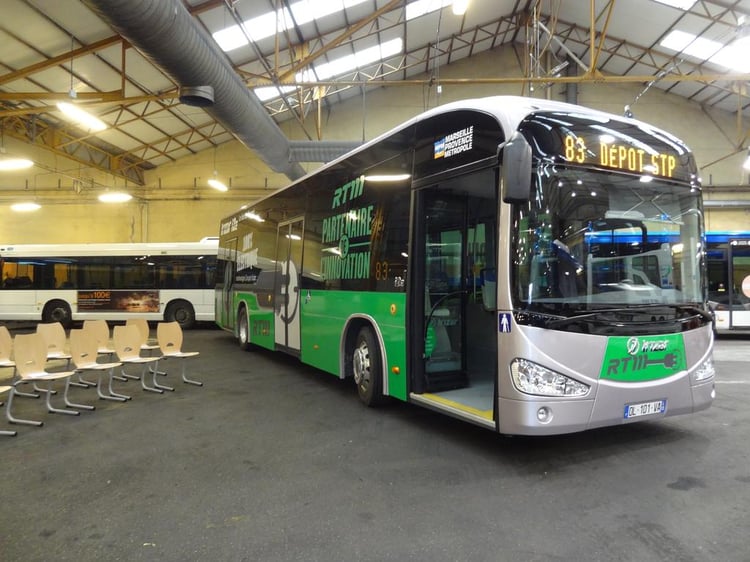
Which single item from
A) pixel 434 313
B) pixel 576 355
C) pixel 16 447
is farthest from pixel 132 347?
pixel 576 355

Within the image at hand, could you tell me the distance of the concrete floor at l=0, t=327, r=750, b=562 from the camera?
291 centimetres

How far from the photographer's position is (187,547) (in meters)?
2.91

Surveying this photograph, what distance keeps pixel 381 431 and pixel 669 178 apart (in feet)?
12.1

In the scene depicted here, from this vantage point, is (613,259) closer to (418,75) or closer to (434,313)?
(434,313)

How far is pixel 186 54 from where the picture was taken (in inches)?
275

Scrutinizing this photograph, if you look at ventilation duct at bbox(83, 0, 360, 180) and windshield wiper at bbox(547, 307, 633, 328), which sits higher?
ventilation duct at bbox(83, 0, 360, 180)

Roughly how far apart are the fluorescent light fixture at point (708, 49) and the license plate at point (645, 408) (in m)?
16.0

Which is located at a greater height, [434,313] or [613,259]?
[613,259]

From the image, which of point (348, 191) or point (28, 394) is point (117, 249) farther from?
point (348, 191)

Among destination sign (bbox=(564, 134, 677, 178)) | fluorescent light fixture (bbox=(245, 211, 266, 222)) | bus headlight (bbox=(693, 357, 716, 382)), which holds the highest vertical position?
fluorescent light fixture (bbox=(245, 211, 266, 222))

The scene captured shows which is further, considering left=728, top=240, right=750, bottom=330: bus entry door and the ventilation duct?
left=728, top=240, right=750, bottom=330: bus entry door

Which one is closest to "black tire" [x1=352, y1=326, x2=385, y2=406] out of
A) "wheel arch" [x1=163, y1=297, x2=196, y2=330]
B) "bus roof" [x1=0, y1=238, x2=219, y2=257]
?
"bus roof" [x1=0, y1=238, x2=219, y2=257]

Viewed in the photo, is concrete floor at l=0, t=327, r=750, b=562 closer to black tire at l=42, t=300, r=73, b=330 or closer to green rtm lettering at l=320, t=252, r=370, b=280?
green rtm lettering at l=320, t=252, r=370, b=280

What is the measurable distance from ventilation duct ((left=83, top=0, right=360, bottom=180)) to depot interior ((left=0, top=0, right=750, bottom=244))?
0.10 ft
